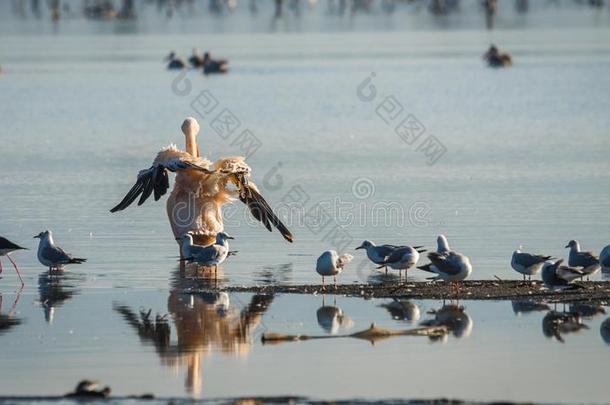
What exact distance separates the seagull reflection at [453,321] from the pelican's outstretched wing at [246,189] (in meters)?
3.94

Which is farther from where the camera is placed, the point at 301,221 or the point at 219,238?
the point at 301,221

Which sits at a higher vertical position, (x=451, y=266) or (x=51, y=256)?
(x=51, y=256)

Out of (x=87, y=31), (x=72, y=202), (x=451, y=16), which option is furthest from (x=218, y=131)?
(x=451, y=16)

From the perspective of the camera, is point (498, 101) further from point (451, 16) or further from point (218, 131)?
point (451, 16)

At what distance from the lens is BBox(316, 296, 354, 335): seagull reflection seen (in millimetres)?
12069

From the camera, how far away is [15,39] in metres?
82.5

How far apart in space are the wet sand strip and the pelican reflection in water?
422 millimetres

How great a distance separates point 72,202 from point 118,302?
7.55 meters

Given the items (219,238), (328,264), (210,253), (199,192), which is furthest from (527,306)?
(199,192)

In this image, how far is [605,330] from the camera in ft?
38.6

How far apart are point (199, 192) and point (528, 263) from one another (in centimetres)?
432

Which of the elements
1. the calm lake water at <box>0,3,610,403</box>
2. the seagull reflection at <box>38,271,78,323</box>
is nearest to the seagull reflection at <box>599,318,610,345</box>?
the calm lake water at <box>0,3,610,403</box>

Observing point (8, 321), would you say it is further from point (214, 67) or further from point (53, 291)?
point (214, 67)

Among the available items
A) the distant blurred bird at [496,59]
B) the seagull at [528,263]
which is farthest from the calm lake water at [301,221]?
the distant blurred bird at [496,59]
